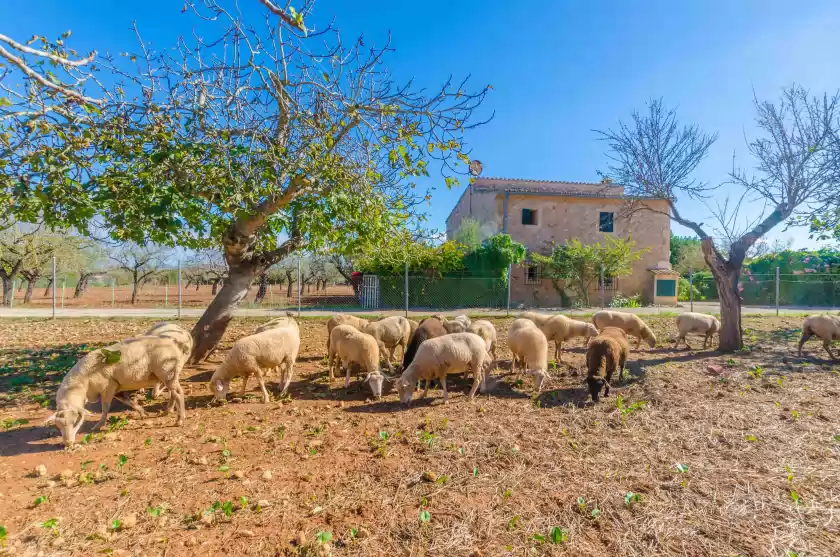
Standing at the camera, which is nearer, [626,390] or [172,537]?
[172,537]

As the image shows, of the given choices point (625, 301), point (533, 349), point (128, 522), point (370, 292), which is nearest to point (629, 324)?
point (533, 349)

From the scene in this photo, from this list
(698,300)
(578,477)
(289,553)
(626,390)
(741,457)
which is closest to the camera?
(289,553)

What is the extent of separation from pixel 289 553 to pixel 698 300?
125ft

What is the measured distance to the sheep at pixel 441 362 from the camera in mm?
5980

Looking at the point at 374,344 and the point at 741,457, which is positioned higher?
the point at 374,344

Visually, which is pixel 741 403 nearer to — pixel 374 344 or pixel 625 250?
pixel 374 344

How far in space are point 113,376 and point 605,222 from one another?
2739 centimetres

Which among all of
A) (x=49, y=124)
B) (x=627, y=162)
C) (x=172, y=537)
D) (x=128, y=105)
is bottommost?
(x=172, y=537)

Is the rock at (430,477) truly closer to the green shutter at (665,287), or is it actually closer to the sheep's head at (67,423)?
the sheep's head at (67,423)

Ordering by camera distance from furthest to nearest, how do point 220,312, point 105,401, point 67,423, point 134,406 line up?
point 220,312 < point 134,406 < point 105,401 < point 67,423

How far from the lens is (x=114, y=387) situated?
492cm

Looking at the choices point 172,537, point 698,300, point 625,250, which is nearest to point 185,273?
point 625,250

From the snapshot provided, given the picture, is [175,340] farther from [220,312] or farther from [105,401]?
[220,312]

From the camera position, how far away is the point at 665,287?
25.5 metres
